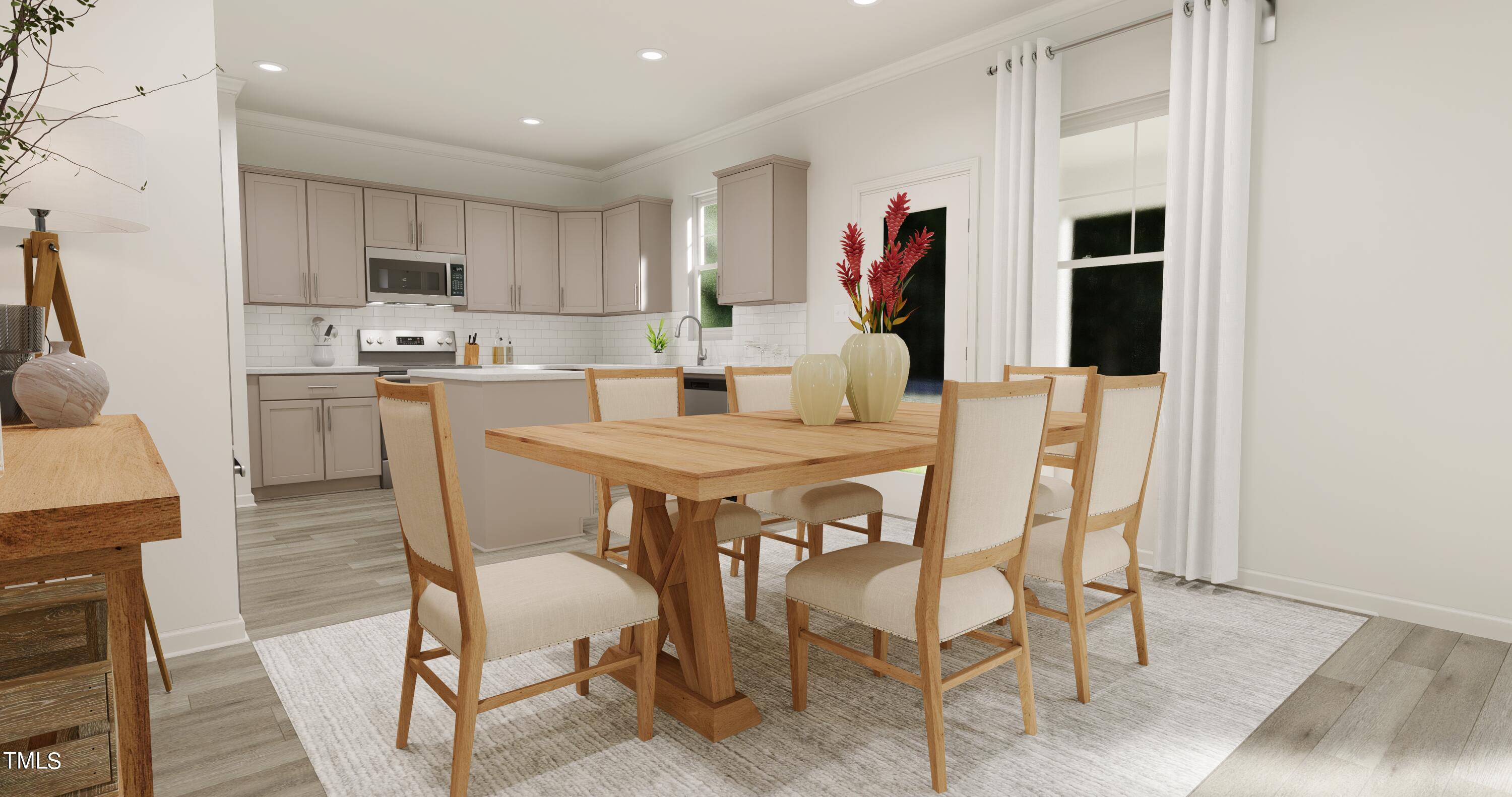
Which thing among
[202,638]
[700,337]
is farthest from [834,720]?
[700,337]

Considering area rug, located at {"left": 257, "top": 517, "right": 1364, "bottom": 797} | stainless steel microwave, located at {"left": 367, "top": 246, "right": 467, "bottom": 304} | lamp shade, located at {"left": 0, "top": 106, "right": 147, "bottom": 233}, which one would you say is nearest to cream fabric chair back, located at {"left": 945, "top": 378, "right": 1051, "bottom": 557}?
area rug, located at {"left": 257, "top": 517, "right": 1364, "bottom": 797}

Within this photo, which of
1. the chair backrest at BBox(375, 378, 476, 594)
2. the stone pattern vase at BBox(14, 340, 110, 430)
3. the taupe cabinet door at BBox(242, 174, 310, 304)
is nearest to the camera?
the chair backrest at BBox(375, 378, 476, 594)

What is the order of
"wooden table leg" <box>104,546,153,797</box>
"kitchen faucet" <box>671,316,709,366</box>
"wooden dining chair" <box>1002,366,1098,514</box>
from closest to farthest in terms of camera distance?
"wooden table leg" <box>104,546,153,797</box>, "wooden dining chair" <box>1002,366,1098,514</box>, "kitchen faucet" <box>671,316,709,366</box>

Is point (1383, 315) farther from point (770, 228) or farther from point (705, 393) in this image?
point (705, 393)

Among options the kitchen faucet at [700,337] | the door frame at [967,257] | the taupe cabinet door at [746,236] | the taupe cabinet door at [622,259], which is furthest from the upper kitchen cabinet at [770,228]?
the taupe cabinet door at [622,259]

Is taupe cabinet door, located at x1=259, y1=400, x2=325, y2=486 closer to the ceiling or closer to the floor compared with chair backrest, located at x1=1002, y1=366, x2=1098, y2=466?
closer to the floor

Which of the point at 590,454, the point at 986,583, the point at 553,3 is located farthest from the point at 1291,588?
the point at 553,3

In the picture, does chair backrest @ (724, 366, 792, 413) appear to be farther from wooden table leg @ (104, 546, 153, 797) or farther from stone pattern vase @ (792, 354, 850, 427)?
wooden table leg @ (104, 546, 153, 797)

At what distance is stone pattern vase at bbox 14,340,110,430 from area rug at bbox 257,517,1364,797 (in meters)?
0.94

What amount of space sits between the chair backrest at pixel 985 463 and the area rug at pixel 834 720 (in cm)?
54

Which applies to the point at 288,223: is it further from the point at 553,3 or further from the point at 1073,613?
the point at 1073,613

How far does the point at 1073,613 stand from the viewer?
2.13 meters

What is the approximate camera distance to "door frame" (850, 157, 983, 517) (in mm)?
4184

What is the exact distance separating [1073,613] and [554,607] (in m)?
1.38
